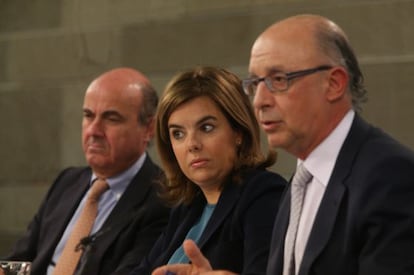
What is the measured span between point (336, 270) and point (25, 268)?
0.94 meters

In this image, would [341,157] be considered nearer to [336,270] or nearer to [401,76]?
Result: [336,270]

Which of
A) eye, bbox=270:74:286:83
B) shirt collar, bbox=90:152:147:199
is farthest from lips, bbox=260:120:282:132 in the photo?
shirt collar, bbox=90:152:147:199

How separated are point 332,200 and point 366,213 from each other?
141mm

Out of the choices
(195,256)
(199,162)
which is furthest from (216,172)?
(195,256)

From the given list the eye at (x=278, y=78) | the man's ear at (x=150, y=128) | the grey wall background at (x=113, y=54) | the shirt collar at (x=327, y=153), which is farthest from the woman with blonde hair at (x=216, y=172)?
the grey wall background at (x=113, y=54)

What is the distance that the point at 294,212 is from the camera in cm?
209

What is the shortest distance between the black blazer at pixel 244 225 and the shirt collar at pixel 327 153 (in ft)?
1.41

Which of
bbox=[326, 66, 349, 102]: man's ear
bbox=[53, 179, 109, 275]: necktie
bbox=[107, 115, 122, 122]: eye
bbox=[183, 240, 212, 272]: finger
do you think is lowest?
bbox=[53, 179, 109, 275]: necktie

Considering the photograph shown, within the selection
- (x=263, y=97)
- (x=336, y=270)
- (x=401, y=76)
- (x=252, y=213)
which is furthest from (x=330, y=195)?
(x=401, y=76)

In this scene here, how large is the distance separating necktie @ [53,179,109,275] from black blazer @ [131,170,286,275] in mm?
897

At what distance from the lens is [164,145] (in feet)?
9.50

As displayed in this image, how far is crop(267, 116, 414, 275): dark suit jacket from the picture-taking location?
5.68ft

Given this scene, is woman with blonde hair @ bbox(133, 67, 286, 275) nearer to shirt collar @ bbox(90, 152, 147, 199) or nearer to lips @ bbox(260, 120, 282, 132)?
lips @ bbox(260, 120, 282, 132)

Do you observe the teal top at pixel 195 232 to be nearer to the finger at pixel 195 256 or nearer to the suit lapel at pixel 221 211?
the suit lapel at pixel 221 211
